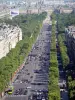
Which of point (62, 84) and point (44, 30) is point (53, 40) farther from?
point (62, 84)

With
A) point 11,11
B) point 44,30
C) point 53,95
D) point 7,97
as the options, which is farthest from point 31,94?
point 11,11

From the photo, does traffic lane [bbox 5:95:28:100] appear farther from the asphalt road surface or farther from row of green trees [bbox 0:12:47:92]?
row of green trees [bbox 0:12:47:92]

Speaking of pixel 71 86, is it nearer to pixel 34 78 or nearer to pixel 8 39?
pixel 34 78

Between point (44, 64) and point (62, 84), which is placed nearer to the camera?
point (62, 84)

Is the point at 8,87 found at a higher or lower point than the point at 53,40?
lower

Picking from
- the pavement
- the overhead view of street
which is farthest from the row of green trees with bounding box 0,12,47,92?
the pavement

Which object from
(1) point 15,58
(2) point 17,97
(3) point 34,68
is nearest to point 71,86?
(2) point 17,97

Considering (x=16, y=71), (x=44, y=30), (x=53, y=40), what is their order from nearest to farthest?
(x=16, y=71), (x=53, y=40), (x=44, y=30)

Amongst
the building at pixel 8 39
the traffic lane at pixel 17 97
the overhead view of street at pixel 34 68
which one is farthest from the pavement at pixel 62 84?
the building at pixel 8 39

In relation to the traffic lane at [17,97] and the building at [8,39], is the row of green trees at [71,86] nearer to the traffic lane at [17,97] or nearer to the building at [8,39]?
the traffic lane at [17,97]
